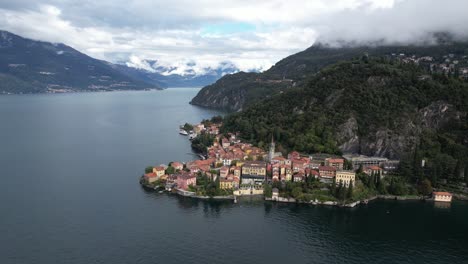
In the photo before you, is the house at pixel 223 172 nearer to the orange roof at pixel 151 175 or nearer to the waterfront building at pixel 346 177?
the orange roof at pixel 151 175

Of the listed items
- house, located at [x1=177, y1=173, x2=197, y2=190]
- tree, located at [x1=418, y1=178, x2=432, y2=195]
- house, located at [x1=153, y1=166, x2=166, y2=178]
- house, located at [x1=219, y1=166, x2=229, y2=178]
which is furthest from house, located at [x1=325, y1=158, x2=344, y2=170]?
house, located at [x1=153, y1=166, x2=166, y2=178]

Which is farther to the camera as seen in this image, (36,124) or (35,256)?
(36,124)

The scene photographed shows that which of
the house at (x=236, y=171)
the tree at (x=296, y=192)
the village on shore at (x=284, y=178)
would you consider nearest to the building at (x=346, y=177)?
the village on shore at (x=284, y=178)

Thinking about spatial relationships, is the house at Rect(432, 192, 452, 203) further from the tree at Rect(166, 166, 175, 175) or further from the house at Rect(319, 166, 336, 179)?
the tree at Rect(166, 166, 175, 175)

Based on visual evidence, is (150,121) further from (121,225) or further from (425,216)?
(425,216)

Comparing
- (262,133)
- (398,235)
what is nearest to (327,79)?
(262,133)
